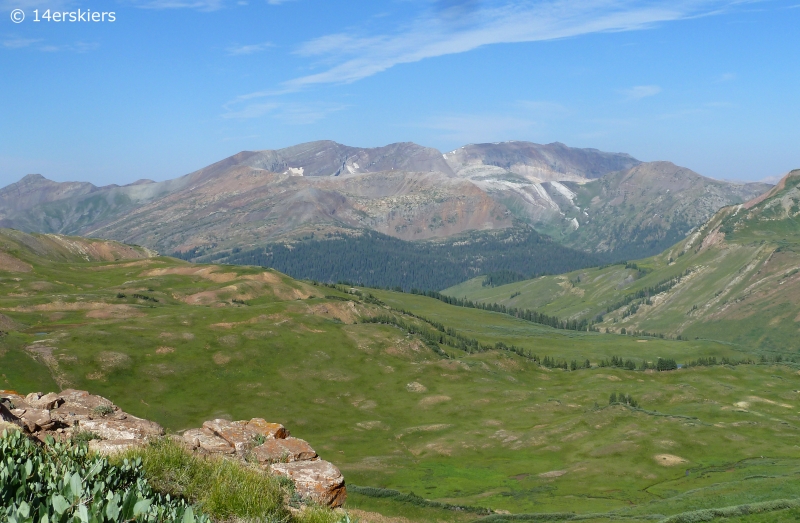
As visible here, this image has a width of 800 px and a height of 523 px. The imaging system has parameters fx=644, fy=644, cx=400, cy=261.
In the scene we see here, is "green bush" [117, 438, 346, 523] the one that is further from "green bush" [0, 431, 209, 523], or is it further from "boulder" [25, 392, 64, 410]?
"boulder" [25, 392, 64, 410]

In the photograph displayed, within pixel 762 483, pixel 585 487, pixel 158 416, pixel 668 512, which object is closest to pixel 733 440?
pixel 585 487

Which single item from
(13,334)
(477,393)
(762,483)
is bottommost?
(477,393)

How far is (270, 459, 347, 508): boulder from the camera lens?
30.8m

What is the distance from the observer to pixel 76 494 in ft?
50.5

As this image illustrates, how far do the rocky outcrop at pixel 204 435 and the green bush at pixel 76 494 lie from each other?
397 inches

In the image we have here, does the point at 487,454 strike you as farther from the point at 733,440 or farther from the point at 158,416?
the point at 158,416

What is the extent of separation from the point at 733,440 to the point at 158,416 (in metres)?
120

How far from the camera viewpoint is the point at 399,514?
67.8m

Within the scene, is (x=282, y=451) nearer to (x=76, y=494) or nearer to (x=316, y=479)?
(x=316, y=479)

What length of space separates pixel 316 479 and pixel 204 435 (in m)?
9.05

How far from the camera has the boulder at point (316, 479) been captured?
3081 centimetres

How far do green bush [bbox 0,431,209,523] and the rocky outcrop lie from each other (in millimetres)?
10089

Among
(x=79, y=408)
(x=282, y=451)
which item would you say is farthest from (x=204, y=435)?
(x=79, y=408)

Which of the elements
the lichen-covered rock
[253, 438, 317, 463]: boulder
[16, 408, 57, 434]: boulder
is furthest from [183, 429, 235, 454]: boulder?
[16, 408, 57, 434]: boulder
